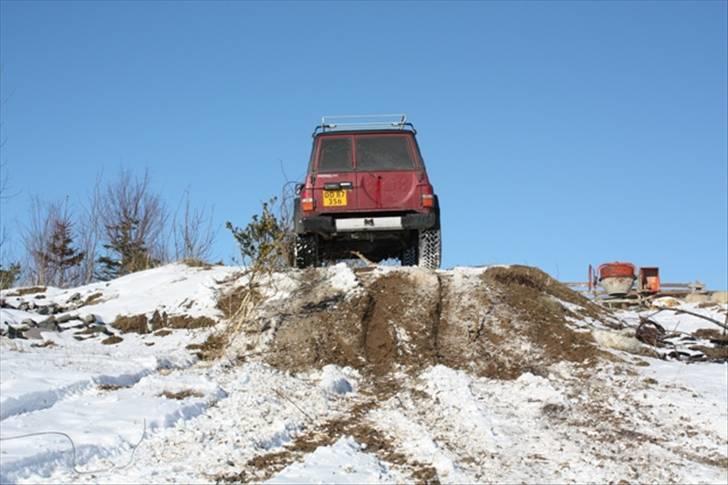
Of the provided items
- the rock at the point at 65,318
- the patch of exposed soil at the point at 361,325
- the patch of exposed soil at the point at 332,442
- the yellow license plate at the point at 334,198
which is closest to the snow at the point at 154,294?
the rock at the point at 65,318

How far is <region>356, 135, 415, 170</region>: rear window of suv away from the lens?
35.7 feet

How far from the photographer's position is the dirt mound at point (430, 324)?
7648 millimetres

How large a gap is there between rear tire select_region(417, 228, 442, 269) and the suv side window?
4.84 feet

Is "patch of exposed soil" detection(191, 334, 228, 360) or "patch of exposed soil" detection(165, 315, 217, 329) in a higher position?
"patch of exposed soil" detection(165, 315, 217, 329)

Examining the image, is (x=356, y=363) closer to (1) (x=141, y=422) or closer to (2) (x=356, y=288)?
(2) (x=356, y=288)

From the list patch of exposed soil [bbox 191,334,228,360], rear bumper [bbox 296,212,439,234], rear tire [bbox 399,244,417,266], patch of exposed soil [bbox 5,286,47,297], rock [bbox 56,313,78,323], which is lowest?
patch of exposed soil [bbox 191,334,228,360]

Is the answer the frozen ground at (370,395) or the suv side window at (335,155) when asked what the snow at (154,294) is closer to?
the frozen ground at (370,395)

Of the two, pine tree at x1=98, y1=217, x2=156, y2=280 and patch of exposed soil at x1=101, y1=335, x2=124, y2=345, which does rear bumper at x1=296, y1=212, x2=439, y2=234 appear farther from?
pine tree at x1=98, y1=217, x2=156, y2=280

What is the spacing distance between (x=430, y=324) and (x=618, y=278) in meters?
13.8

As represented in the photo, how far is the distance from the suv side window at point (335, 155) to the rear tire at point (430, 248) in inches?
58.0

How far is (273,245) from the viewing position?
8453mm

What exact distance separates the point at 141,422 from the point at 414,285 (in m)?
4.94

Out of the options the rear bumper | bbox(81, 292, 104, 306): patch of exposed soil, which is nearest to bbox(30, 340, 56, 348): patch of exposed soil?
bbox(81, 292, 104, 306): patch of exposed soil

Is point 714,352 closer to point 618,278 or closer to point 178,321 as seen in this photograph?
point 178,321
